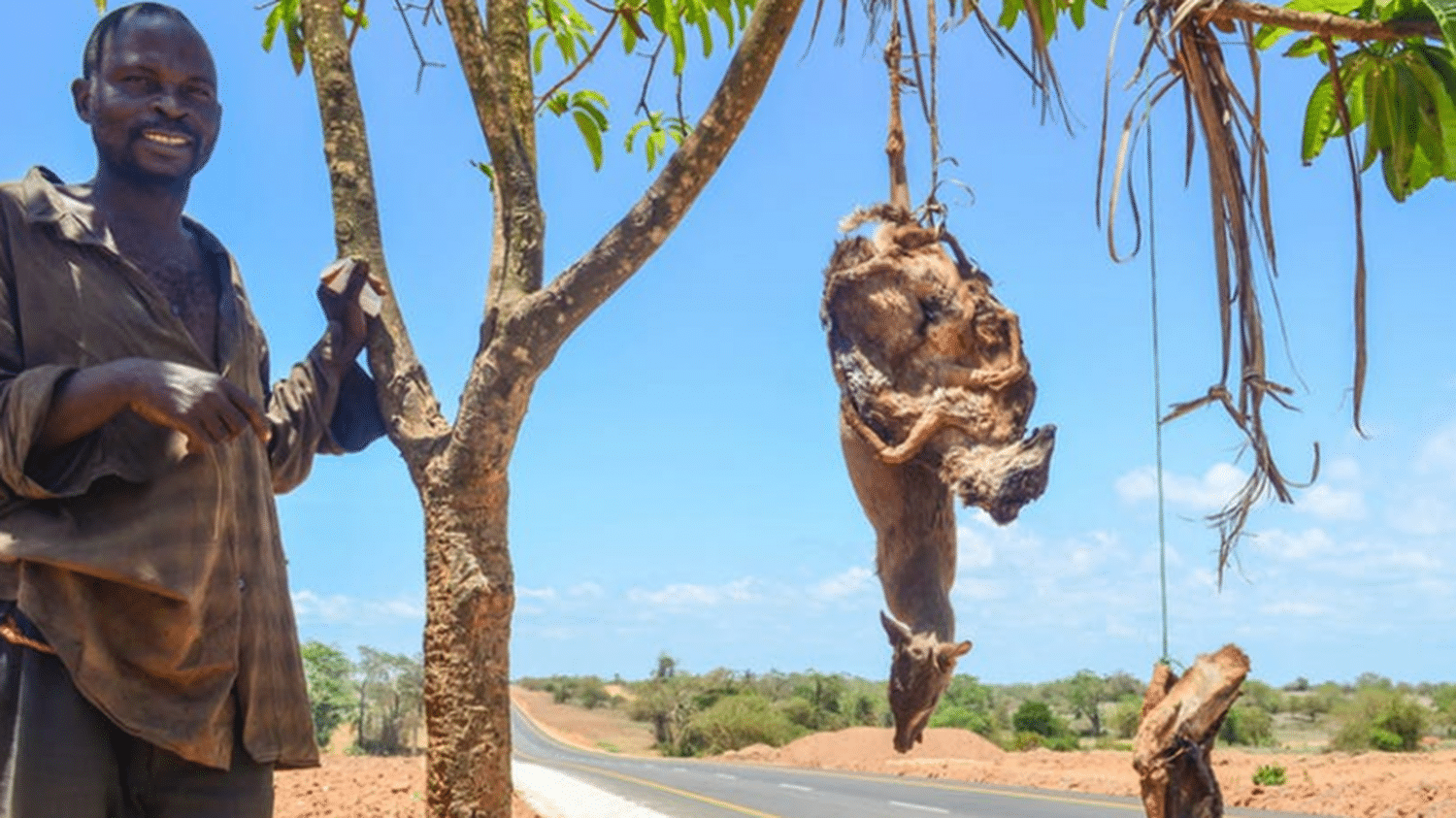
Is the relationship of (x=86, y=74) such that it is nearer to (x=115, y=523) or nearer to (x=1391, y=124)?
(x=115, y=523)

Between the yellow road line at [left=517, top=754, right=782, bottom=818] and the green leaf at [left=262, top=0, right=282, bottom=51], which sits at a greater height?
the green leaf at [left=262, top=0, right=282, bottom=51]

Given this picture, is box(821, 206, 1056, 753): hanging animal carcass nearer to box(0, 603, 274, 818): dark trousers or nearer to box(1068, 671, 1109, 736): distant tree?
box(0, 603, 274, 818): dark trousers

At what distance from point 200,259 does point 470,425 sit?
0.81 m

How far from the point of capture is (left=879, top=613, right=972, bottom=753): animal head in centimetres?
331

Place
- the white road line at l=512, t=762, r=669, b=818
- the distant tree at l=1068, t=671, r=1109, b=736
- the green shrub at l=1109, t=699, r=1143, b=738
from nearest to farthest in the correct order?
1. the white road line at l=512, t=762, r=669, b=818
2. the green shrub at l=1109, t=699, r=1143, b=738
3. the distant tree at l=1068, t=671, r=1109, b=736

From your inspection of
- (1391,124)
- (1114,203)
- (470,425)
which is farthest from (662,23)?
(1391,124)

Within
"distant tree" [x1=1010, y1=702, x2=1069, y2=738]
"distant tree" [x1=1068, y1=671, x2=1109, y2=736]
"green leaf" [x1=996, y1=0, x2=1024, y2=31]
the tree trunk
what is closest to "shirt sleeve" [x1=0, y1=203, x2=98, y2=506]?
the tree trunk

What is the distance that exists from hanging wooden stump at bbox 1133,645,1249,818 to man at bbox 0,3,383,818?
1.49 m

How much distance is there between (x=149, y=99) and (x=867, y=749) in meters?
26.8

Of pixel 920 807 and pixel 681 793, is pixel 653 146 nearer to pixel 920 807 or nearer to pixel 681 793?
pixel 920 807

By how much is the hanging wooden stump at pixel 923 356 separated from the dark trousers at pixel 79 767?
5.14ft

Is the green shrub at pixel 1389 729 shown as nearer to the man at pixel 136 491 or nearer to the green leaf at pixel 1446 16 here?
the green leaf at pixel 1446 16

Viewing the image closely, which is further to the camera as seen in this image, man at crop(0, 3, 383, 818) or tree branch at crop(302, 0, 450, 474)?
tree branch at crop(302, 0, 450, 474)

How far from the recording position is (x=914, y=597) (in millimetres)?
3436
